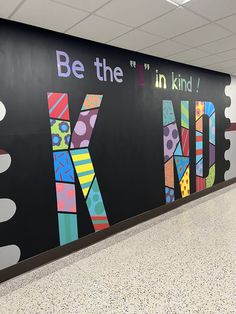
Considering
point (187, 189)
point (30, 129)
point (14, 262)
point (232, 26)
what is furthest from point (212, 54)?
point (14, 262)

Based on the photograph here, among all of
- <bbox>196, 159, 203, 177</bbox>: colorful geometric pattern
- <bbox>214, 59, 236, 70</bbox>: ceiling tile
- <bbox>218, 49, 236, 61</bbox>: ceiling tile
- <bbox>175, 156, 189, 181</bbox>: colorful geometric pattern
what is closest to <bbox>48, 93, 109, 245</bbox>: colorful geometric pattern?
<bbox>175, 156, 189, 181</bbox>: colorful geometric pattern

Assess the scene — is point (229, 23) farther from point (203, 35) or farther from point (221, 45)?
point (221, 45)

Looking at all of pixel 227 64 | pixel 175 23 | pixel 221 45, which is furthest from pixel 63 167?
pixel 227 64

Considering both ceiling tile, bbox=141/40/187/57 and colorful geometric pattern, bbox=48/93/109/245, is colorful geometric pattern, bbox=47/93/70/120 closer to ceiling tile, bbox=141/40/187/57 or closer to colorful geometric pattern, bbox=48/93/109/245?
colorful geometric pattern, bbox=48/93/109/245

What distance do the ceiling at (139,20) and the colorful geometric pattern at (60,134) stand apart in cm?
106

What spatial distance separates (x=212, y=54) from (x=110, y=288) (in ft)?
12.1

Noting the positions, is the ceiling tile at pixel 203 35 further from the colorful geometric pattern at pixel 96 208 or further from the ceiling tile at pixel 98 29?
the colorful geometric pattern at pixel 96 208

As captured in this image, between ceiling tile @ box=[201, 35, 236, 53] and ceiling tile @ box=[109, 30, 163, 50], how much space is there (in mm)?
824

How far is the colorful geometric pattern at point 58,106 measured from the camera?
9.32 feet

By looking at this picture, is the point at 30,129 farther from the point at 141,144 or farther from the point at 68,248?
the point at 141,144

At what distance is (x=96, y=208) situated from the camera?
3.37 meters

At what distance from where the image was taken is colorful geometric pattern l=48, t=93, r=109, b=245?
291 centimetres

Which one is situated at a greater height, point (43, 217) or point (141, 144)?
point (141, 144)

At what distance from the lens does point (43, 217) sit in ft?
9.39
